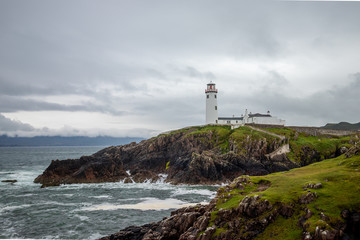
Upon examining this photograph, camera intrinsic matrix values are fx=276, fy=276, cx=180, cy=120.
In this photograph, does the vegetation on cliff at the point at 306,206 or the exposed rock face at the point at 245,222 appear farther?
the vegetation on cliff at the point at 306,206

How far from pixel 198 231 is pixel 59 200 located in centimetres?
3664

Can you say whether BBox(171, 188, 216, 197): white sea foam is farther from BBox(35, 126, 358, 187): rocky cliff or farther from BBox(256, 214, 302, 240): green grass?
BBox(256, 214, 302, 240): green grass

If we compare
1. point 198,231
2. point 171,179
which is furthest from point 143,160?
point 198,231

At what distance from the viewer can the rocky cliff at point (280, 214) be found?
72.4 feet

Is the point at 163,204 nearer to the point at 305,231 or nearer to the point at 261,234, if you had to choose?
the point at 261,234

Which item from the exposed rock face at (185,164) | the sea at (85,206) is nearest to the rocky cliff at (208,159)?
the exposed rock face at (185,164)

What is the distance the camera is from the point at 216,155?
73.7 metres

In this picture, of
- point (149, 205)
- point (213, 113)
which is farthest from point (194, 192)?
point (213, 113)

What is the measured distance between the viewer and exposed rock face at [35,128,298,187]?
68.3m

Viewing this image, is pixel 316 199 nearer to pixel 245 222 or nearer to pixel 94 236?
pixel 245 222

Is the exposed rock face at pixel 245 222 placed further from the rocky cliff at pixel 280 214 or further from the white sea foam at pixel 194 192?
the white sea foam at pixel 194 192

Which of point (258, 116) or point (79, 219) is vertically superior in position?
point (258, 116)

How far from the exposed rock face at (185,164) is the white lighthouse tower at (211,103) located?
58.4 ft

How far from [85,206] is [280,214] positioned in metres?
34.6
